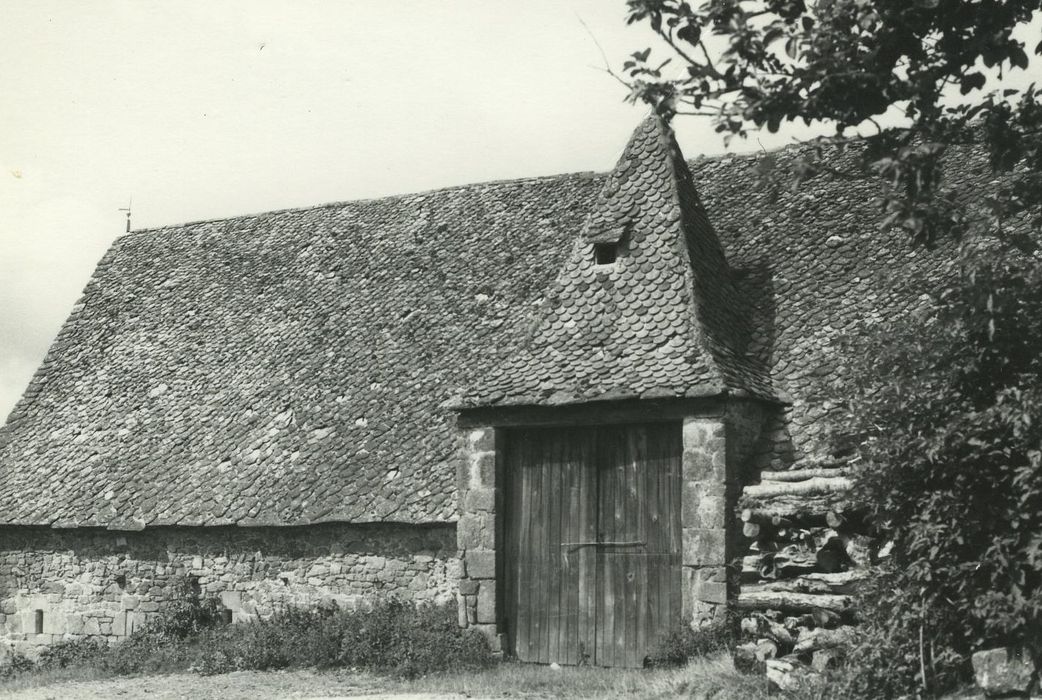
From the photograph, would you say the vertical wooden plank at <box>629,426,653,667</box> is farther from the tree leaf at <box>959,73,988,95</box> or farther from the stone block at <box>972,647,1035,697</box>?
the tree leaf at <box>959,73,988,95</box>

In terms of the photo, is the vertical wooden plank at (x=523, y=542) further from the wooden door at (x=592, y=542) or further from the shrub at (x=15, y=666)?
the shrub at (x=15, y=666)

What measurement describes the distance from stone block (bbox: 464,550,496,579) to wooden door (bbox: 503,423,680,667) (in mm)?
270

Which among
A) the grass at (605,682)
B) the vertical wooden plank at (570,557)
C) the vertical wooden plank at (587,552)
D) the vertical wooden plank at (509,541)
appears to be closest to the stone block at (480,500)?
the vertical wooden plank at (509,541)

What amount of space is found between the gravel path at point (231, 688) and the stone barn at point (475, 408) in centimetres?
194

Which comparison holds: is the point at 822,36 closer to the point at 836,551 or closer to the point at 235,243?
the point at 836,551

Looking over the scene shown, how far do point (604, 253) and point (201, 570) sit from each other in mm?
7485

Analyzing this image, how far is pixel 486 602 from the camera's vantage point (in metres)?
15.0

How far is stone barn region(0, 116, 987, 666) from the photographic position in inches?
570

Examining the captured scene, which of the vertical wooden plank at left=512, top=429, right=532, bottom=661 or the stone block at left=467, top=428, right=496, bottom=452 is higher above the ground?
the stone block at left=467, top=428, right=496, bottom=452

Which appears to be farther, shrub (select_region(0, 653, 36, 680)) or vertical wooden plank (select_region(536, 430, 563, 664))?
shrub (select_region(0, 653, 36, 680))

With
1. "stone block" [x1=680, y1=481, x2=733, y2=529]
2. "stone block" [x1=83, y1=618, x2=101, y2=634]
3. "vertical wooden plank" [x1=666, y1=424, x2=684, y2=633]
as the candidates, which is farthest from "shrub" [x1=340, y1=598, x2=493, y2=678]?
"stone block" [x1=83, y1=618, x2=101, y2=634]

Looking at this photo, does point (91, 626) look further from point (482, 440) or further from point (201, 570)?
point (482, 440)

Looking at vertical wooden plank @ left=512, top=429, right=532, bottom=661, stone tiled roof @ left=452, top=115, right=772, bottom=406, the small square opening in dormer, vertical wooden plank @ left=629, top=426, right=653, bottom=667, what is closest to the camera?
vertical wooden plank @ left=629, top=426, right=653, bottom=667

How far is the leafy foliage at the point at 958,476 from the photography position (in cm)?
994
